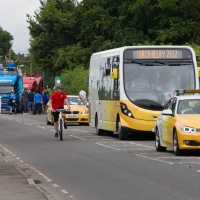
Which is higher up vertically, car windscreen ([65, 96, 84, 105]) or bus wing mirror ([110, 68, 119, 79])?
bus wing mirror ([110, 68, 119, 79])

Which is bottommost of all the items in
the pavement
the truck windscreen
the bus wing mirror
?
the pavement

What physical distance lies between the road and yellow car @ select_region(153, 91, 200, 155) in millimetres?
306

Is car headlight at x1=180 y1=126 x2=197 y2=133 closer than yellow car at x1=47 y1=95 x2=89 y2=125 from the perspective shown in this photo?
Yes

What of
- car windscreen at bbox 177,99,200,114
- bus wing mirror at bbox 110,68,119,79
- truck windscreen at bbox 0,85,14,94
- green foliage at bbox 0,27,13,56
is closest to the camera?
car windscreen at bbox 177,99,200,114

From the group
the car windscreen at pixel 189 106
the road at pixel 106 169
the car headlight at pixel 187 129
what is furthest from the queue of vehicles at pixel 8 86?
the car headlight at pixel 187 129

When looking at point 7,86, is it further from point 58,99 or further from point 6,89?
point 58,99

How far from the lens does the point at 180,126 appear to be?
19.2 m

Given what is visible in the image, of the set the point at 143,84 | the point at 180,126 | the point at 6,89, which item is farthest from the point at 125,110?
the point at 6,89

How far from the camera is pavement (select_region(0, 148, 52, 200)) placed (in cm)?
1164

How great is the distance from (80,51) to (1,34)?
122m

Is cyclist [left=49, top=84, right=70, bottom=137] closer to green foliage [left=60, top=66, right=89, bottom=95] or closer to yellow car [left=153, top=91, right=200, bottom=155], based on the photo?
yellow car [left=153, top=91, right=200, bottom=155]

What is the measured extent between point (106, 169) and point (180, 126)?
133 inches

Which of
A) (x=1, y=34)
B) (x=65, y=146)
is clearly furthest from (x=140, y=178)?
(x=1, y=34)

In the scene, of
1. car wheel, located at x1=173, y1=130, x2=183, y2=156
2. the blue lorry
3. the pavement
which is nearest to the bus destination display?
car wheel, located at x1=173, y1=130, x2=183, y2=156
